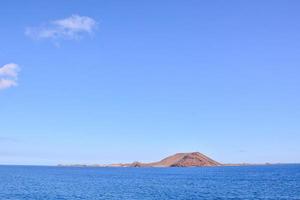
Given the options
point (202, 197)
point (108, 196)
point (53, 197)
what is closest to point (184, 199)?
point (202, 197)

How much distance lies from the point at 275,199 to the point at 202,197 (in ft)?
45.4

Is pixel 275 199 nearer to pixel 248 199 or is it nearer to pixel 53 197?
pixel 248 199

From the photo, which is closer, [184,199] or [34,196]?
[184,199]

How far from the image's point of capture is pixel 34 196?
81188mm

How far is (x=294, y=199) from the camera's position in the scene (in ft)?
242

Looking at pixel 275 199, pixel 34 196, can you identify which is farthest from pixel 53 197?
pixel 275 199

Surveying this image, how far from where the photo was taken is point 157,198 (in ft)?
256

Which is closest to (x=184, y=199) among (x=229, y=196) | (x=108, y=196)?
(x=229, y=196)

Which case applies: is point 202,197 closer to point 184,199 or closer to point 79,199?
point 184,199

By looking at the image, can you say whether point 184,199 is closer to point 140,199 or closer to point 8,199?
point 140,199

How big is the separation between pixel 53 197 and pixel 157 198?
21295 mm

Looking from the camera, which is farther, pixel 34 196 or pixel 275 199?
pixel 34 196

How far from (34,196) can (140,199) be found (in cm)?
2243

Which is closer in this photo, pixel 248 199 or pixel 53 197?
pixel 248 199
